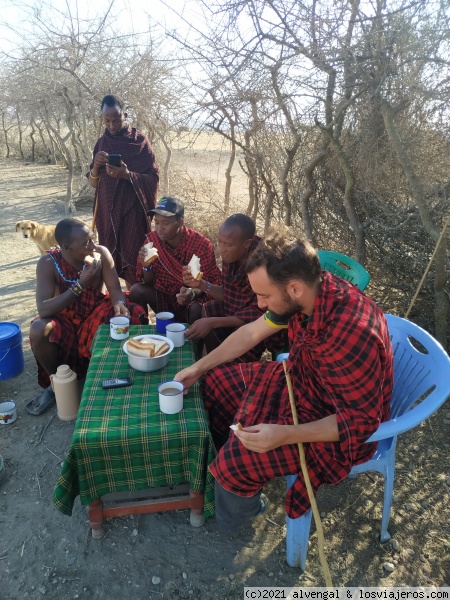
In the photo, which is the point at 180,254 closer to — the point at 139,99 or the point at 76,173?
the point at 139,99

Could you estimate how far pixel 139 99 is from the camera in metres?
8.38

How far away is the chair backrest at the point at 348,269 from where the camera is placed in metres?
3.08

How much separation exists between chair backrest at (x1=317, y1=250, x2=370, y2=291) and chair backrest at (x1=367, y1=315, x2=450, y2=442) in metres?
0.65

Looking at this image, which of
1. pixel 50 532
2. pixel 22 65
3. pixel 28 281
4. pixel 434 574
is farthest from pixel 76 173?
pixel 434 574

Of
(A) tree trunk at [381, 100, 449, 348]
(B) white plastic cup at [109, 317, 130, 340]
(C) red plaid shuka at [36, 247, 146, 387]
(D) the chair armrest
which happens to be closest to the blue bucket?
(C) red plaid shuka at [36, 247, 146, 387]

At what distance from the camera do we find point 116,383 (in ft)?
7.07

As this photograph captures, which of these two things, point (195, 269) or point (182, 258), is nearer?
point (195, 269)

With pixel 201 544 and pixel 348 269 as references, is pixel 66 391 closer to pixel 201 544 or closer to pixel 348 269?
pixel 201 544

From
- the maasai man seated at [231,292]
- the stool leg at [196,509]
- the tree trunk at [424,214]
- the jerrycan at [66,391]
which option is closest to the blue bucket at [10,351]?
the jerrycan at [66,391]

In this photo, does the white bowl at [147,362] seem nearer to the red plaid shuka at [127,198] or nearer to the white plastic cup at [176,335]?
the white plastic cup at [176,335]

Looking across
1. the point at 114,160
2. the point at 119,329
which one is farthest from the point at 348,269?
A: the point at 114,160

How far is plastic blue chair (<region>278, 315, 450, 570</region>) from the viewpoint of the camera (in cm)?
175

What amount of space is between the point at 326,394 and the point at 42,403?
2.28 m

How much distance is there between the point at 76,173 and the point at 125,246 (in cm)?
1210
